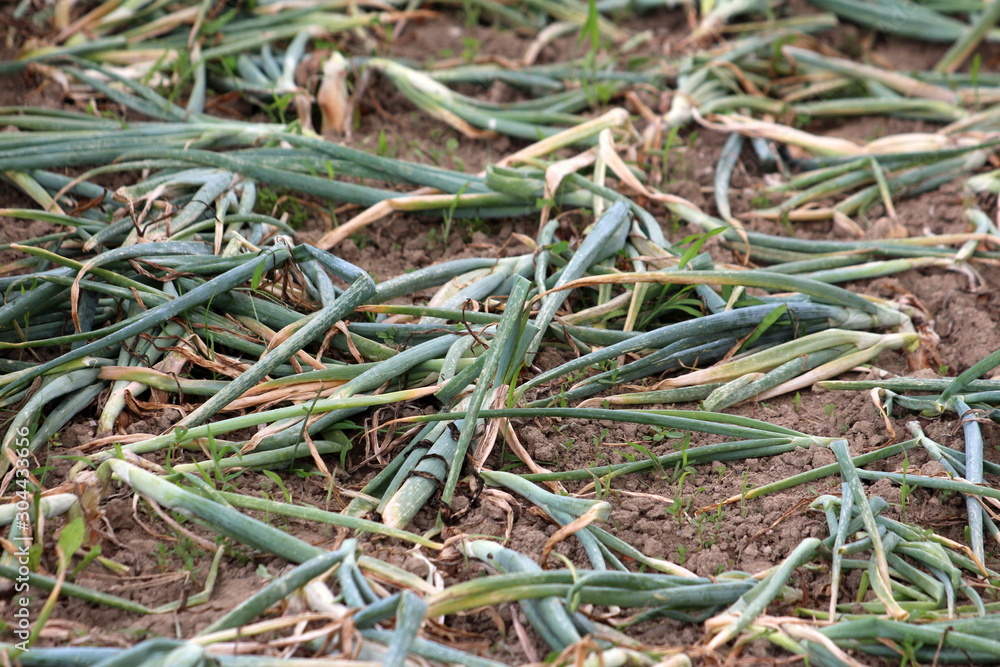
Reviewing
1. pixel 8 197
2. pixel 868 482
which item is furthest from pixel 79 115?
pixel 868 482

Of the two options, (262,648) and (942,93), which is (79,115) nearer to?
(262,648)

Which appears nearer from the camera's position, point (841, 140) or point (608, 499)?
point (608, 499)

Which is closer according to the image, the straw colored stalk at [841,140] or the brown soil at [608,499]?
the brown soil at [608,499]

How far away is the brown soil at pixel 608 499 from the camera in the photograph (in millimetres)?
1329

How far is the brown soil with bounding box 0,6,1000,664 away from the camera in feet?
4.36

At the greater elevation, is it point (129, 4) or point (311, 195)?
point (129, 4)

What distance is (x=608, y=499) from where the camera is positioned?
1.58m

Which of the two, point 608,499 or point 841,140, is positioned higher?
point 841,140

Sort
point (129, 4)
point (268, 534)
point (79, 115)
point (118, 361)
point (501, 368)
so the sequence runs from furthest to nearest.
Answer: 1. point (129, 4)
2. point (79, 115)
3. point (118, 361)
4. point (501, 368)
5. point (268, 534)

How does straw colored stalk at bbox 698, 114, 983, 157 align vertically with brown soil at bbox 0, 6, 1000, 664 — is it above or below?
above

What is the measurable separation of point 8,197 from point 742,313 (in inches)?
73.1

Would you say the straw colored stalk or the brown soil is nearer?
the brown soil

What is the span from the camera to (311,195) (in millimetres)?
2275

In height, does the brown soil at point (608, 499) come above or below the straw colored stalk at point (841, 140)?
below
